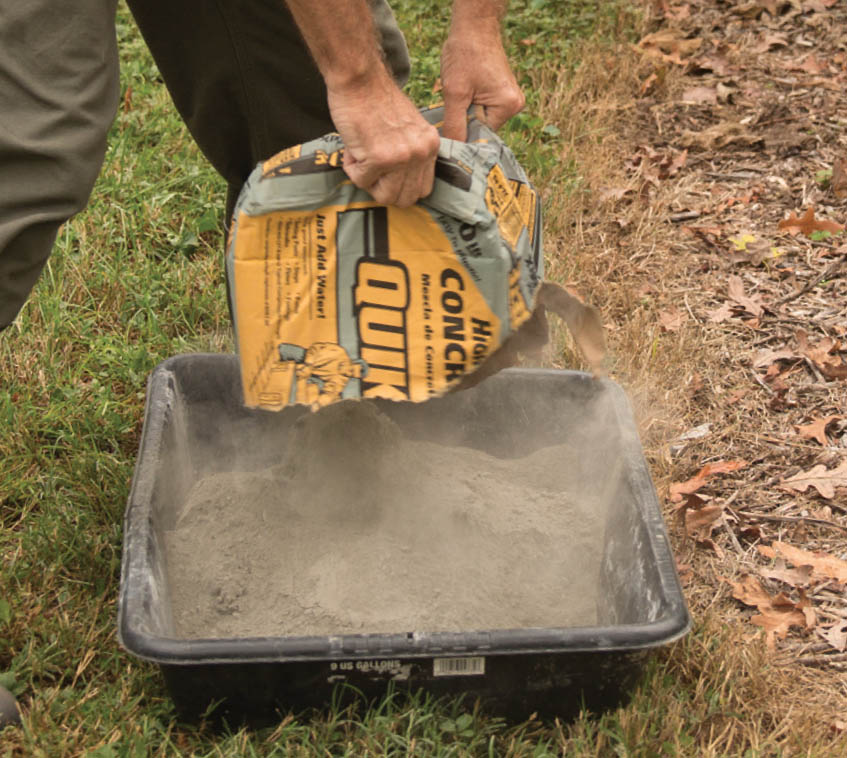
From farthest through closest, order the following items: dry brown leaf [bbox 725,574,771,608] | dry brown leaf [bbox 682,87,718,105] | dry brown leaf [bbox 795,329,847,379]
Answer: dry brown leaf [bbox 682,87,718,105], dry brown leaf [bbox 795,329,847,379], dry brown leaf [bbox 725,574,771,608]

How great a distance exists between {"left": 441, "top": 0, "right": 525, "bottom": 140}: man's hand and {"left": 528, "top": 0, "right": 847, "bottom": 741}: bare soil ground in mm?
1031

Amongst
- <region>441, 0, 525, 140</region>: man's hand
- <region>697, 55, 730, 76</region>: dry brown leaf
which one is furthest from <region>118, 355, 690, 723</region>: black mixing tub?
<region>697, 55, 730, 76</region>: dry brown leaf

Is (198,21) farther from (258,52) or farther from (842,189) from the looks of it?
(842,189)

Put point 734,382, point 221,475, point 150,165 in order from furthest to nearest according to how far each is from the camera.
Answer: point 150,165
point 734,382
point 221,475

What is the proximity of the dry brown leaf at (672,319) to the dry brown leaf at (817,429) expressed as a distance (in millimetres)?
514

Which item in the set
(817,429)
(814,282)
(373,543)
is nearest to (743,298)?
(814,282)

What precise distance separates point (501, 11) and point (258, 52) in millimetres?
538

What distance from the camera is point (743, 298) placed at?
3.24 m

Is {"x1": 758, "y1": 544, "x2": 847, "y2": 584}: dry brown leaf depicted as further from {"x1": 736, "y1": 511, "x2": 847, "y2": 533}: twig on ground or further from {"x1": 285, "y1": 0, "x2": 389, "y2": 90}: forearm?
{"x1": 285, "y1": 0, "x2": 389, "y2": 90}: forearm

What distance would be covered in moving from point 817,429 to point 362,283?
4.70ft

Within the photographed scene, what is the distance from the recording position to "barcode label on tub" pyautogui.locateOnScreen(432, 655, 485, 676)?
1.75 meters

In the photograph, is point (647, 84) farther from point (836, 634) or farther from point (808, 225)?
point (836, 634)

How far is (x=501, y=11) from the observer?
204cm

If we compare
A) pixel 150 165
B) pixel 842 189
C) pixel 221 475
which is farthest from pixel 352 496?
pixel 842 189
